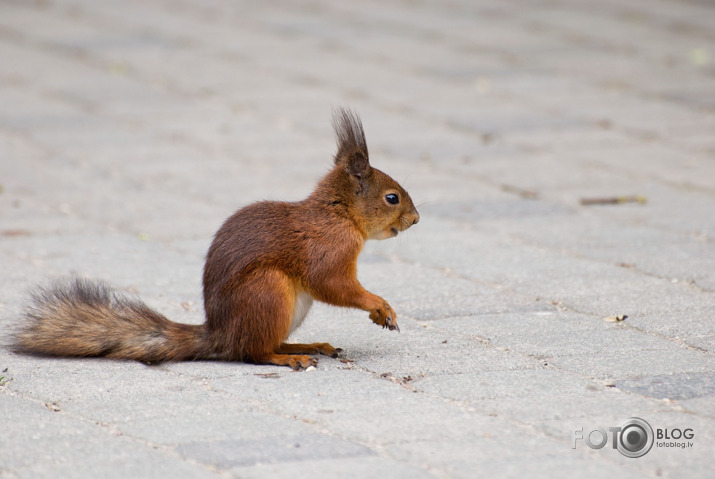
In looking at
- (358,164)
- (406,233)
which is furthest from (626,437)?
(406,233)

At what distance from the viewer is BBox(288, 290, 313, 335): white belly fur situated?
14.2 feet

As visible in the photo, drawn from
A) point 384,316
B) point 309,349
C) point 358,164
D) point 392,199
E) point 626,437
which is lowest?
point 309,349

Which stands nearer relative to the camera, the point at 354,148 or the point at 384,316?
the point at 384,316

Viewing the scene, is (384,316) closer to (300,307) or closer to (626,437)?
(300,307)

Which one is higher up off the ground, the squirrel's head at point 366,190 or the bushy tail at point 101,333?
the squirrel's head at point 366,190

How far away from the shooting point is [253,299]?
164 inches

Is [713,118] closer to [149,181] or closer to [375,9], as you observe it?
[149,181]

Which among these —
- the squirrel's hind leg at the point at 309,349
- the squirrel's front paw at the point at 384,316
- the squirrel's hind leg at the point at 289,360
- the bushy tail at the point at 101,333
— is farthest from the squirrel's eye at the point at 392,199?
the bushy tail at the point at 101,333

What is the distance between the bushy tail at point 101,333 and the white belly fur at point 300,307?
38cm

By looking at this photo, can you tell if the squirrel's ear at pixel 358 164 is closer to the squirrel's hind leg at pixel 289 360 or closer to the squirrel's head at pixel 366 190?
the squirrel's head at pixel 366 190

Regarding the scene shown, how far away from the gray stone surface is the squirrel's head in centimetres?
53

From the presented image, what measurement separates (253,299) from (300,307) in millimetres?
275

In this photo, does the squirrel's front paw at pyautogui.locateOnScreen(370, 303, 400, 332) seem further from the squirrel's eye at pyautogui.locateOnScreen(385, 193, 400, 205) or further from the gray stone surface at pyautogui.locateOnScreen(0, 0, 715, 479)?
the squirrel's eye at pyautogui.locateOnScreen(385, 193, 400, 205)

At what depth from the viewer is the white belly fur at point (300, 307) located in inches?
171
